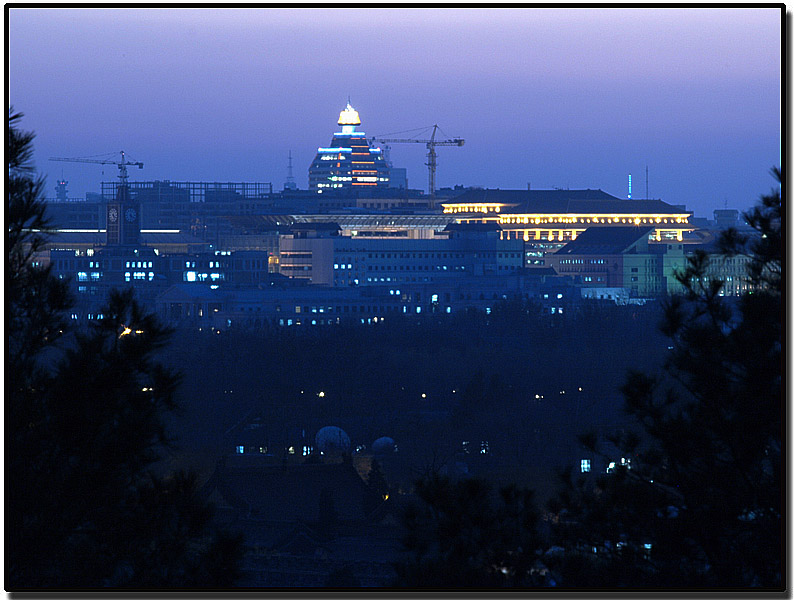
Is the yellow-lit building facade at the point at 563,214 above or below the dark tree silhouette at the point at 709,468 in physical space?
above

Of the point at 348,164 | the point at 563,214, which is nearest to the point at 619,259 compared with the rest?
the point at 563,214

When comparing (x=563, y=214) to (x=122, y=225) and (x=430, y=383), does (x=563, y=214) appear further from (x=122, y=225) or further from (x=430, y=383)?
(x=430, y=383)

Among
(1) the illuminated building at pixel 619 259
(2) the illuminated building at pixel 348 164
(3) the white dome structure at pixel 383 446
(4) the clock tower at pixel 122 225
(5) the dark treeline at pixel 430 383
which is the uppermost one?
(2) the illuminated building at pixel 348 164

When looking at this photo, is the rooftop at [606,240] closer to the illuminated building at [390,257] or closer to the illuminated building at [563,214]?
the illuminated building at [390,257]

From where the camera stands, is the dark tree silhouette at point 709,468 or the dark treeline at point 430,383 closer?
the dark tree silhouette at point 709,468

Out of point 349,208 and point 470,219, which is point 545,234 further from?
point 349,208

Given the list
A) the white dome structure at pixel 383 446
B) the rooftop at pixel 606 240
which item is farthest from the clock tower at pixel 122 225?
the white dome structure at pixel 383 446
